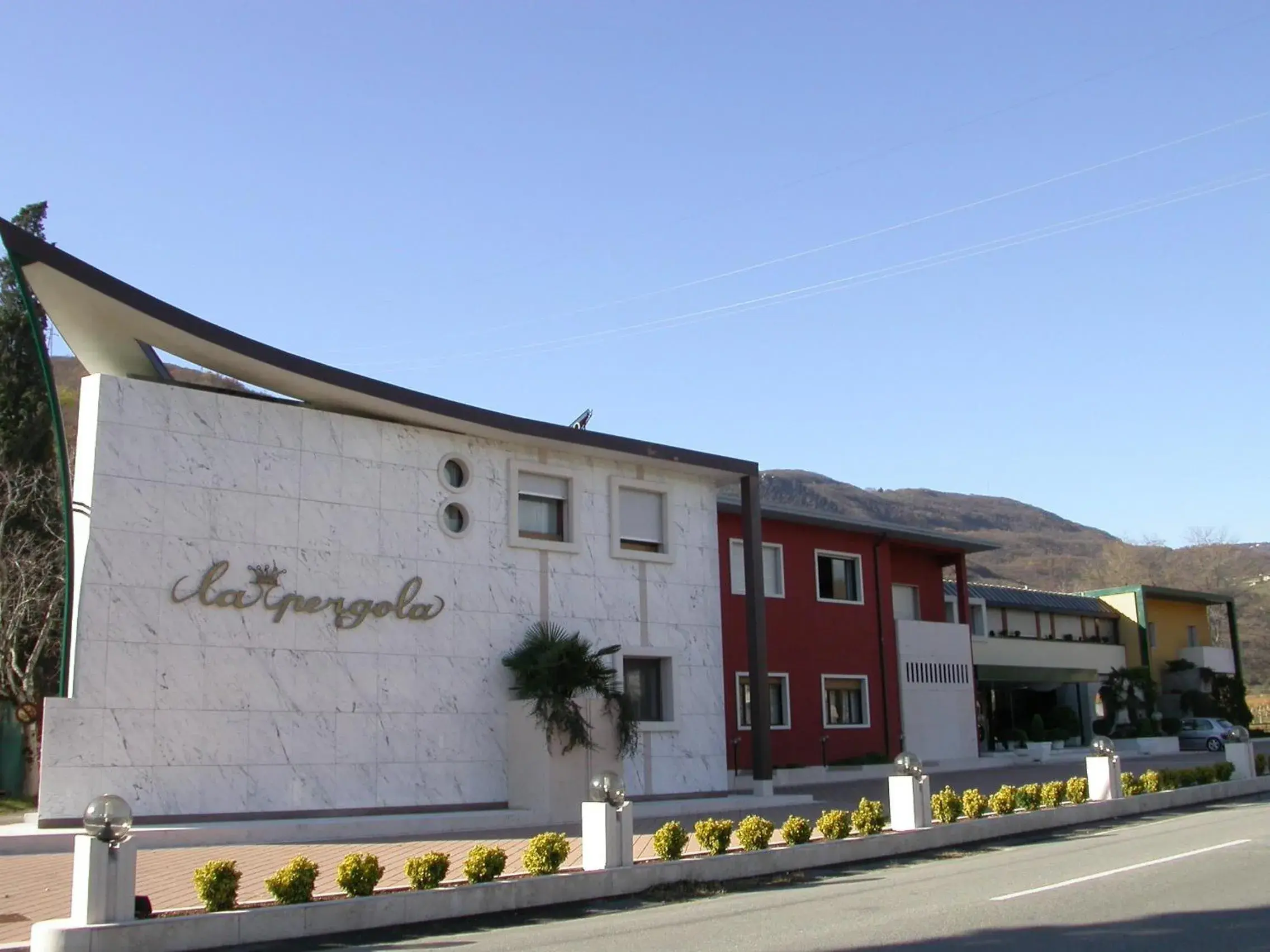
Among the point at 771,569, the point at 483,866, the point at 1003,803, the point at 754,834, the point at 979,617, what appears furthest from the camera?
the point at 979,617

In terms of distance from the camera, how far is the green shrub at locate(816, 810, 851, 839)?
1547cm

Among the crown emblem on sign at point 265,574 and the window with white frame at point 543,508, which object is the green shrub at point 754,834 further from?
the window with white frame at point 543,508

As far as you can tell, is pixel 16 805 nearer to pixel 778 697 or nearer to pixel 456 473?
pixel 456 473

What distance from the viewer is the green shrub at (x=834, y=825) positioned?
1547 cm

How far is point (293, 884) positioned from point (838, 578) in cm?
2325

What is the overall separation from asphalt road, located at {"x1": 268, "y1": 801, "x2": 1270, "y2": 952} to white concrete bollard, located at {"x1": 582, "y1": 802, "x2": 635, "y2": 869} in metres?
0.58

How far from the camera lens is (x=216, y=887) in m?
10.5

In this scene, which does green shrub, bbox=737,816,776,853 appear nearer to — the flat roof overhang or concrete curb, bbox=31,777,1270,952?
concrete curb, bbox=31,777,1270,952

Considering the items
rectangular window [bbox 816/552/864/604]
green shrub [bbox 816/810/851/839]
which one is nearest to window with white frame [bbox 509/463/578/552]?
green shrub [bbox 816/810/851/839]

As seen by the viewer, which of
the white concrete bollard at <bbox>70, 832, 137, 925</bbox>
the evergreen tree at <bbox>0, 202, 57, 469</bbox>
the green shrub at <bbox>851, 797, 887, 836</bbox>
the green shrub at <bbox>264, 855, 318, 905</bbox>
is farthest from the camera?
the evergreen tree at <bbox>0, 202, 57, 469</bbox>

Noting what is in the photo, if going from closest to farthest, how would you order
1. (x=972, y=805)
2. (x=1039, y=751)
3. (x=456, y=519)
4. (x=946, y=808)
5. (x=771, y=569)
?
1. (x=946, y=808)
2. (x=972, y=805)
3. (x=456, y=519)
4. (x=771, y=569)
5. (x=1039, y=751)

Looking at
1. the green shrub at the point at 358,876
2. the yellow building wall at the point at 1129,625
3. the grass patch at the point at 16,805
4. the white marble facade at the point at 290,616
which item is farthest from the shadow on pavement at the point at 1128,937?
the yellow building wall at the point at 1129,625

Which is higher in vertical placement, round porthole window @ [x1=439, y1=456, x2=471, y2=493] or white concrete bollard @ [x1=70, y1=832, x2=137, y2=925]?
round porthole window @ [x1=439, y1=456, x2=471, y2=493]

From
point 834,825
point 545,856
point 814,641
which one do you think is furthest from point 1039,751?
point 545,856
